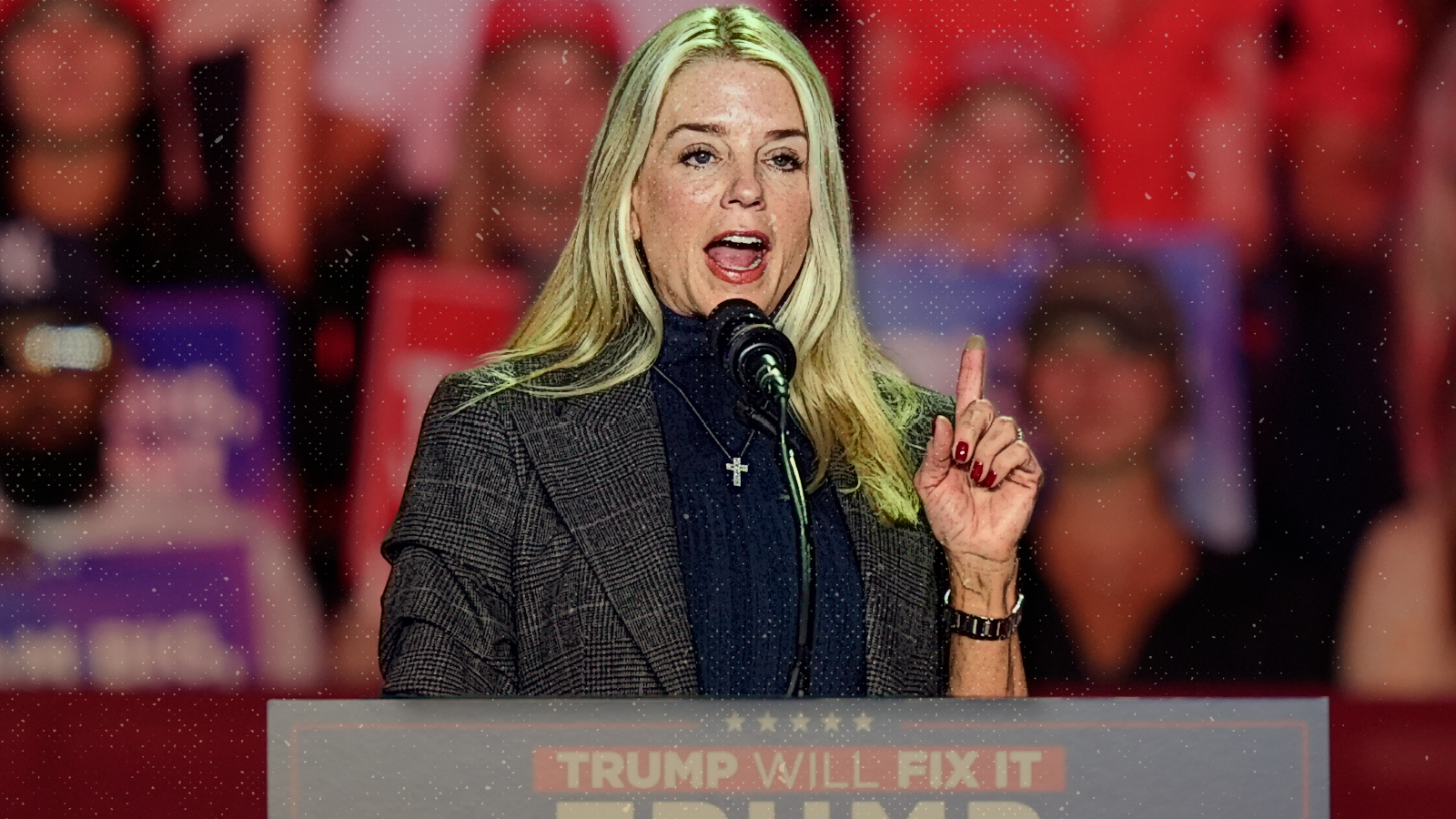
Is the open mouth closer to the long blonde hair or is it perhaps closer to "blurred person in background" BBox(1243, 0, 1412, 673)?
the long blonde hair

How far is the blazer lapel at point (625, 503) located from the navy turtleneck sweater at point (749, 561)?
0.12 ft

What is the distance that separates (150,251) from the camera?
2.84 meters

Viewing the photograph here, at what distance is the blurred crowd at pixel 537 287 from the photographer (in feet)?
9.25

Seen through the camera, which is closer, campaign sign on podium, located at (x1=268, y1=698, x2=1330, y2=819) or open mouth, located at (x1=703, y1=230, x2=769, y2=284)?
campaign sign on podium, located at (x1=268, y1=698, x2=1330, y2=819)

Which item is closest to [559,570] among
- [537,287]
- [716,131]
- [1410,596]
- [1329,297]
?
[716,131]

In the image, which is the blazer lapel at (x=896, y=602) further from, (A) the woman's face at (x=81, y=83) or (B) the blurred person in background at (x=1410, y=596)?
(A) the woman's face at (x=81, y=83)

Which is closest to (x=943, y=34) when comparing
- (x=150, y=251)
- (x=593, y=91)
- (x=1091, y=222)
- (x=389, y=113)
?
(x=1091, y=222)

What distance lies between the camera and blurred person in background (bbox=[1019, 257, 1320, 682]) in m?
2.93

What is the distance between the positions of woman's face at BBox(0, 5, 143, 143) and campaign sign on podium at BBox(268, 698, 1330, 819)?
2.22 metres

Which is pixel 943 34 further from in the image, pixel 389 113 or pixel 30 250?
pixel 30 250

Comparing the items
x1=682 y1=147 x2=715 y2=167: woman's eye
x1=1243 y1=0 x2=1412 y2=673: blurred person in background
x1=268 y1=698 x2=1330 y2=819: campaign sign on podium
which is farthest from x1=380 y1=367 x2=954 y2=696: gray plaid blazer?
x1=1243 y1=0 x2=1412 y2=673: blurred person in background

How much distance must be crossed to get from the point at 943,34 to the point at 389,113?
3.27 ft

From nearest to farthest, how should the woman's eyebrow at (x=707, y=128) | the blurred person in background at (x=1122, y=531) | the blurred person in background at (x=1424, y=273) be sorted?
the woman's eyebrow at (x=707, y=128)
the blurred person in background at (x=1122, y=531)
the blurred person in background at (x=1424, y=273)

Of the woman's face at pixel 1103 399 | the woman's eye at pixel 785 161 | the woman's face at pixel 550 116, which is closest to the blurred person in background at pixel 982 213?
the woman's face at pixel 1103 399
